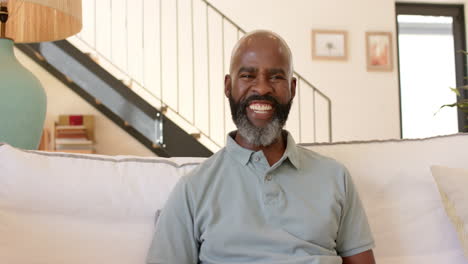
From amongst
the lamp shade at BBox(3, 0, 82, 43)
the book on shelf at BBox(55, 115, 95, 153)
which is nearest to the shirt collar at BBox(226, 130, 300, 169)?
the lamp shade at BBox(3, 0, 82, 43)

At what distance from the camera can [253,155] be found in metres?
1.39

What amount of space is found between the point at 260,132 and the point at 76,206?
0.51 m

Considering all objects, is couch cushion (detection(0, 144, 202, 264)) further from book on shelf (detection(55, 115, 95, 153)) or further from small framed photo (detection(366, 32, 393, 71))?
small framed photo (detection(366, 32, 393, 71))

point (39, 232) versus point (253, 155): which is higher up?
point (253, 155)

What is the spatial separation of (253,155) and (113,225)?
0.40 metres

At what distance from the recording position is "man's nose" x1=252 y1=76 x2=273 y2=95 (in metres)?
1.42

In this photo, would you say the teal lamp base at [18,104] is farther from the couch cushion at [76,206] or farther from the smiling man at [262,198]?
the smiling man at [262,198]

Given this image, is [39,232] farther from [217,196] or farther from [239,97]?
[239,97]

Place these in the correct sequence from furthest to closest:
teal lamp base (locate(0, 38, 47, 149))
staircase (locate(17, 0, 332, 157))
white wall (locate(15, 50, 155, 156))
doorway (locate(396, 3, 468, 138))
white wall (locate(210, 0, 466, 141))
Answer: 1. doorway (locate(396, 3, 468, 138))
2. white wall (locate(210, 0, 466, 141))
3. staircase (locate(17, 0, 332, 157))
4. white wall (locate(15, 50, 155, 156))
5. teal lamp base (locate(0, 38, 47, 149))

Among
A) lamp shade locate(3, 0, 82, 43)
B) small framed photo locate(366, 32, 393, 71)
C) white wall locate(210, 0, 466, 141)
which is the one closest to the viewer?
lamp shade locate(3, 0, 82, 43)

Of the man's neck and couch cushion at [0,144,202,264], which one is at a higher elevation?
the man's neck

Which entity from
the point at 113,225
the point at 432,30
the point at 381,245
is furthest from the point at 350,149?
the point at 432,30

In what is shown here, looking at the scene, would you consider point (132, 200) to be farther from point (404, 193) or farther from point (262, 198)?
point (404, 193)

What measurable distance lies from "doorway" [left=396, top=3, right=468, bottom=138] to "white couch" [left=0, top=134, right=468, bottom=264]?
494 centimetres
